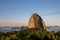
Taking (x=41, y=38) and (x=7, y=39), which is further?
(x=41, y=38)

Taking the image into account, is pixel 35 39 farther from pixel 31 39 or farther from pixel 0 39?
pixel 0 39

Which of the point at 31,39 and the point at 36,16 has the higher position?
the point at 36,16

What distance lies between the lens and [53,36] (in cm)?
3788

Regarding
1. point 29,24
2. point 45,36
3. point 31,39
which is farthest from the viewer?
point 29,24

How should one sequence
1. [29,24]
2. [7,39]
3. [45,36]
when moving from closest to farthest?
[7,39] < [45,36] < [29,24]

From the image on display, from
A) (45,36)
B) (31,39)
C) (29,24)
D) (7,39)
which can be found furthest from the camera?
(29,24)

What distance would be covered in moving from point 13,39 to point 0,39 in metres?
2.65

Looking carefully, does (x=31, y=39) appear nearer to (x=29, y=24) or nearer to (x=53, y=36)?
(x=53, y=36)

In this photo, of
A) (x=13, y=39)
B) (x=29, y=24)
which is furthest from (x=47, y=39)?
(x=29, y=24)

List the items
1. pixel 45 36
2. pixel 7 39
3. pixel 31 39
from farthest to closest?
pixel 45 36
pixel 31 39
pixel 7 39

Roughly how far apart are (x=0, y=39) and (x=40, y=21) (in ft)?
195

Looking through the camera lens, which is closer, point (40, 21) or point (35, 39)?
point (35, 39)

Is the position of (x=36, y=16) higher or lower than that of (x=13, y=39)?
higher

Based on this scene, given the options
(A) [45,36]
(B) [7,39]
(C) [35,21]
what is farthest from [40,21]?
(B) [7,39]
